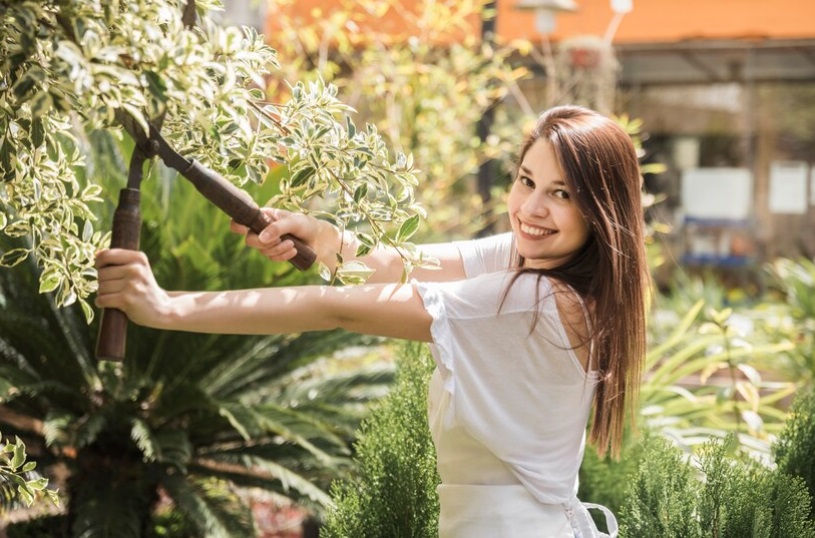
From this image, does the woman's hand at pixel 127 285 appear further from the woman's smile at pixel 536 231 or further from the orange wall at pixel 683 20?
the orange wall at pixel 683 20

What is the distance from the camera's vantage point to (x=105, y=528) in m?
3.70

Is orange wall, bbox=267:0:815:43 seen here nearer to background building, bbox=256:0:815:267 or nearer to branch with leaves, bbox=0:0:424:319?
background building, bbox=256:0:815:267

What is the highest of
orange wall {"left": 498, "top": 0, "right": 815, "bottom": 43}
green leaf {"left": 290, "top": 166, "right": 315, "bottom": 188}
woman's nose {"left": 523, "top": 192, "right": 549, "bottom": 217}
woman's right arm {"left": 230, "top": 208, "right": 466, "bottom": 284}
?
orange wall {"left": 498, "top": 0, "right": 815, "bottom": 43}

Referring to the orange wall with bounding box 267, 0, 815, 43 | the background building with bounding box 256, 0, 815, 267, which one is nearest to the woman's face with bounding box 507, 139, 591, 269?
the orange wall with bounding box 267, 0, 815, 43

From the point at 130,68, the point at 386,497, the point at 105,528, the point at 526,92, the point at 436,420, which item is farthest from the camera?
the point at 526,92

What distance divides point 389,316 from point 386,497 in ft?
2.29

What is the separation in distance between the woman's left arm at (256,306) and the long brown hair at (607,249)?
313mm

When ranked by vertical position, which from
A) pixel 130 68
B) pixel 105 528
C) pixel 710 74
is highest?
pixel 710 74

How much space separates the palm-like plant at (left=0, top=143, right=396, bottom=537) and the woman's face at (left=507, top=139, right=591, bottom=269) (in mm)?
1773

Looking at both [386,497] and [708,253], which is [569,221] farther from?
[708,253]

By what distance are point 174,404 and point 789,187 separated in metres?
7.84

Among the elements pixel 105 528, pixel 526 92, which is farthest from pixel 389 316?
pixel 526 92

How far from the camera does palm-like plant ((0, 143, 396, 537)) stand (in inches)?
154

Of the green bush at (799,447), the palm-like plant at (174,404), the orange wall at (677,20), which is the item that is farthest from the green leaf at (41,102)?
the orange wall at (677,20)
